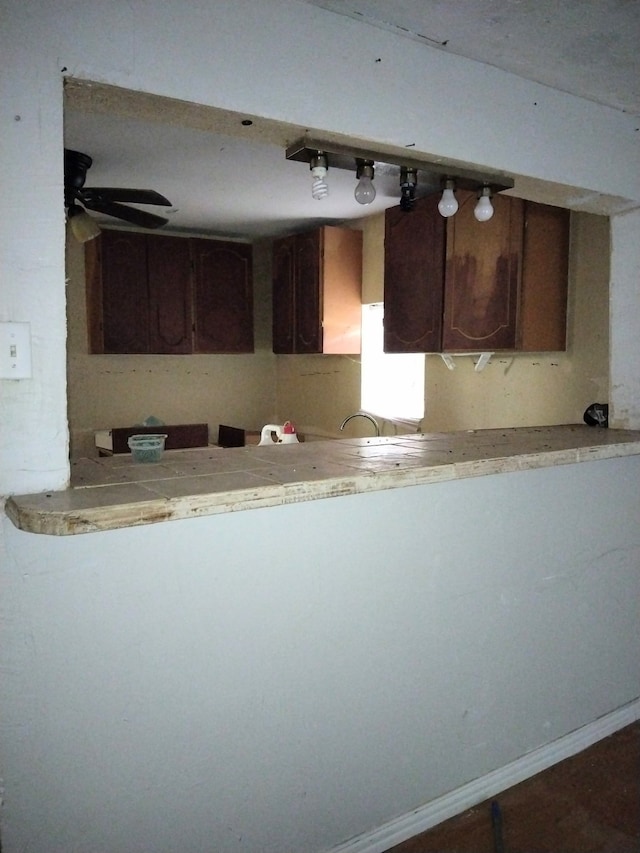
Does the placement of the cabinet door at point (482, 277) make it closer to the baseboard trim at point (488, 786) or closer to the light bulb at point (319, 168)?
the light bulb at point (319, 168)

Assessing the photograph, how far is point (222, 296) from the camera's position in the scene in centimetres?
420

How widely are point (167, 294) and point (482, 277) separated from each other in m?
2.24

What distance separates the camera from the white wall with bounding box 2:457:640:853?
1.19m

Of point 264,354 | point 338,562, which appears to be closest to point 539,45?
point 338,562

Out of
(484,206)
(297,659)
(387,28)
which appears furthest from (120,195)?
(297,659)

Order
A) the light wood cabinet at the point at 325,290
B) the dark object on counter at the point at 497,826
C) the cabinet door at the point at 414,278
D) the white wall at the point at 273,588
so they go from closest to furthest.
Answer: the white wall at the point at 273,588
the dark object on counter at the point at 497,826
the cabinet door at the point at 414,278
the light wood cabinet at the point at 325,290

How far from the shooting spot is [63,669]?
1182mm

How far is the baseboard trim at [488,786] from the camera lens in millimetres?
1609

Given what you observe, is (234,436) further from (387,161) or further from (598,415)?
A: (387,161)

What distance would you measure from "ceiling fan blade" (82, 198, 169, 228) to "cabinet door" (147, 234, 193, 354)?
115 centimetres

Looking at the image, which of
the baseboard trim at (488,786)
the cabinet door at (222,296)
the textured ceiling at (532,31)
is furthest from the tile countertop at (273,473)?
the cabinet door at (222,296)

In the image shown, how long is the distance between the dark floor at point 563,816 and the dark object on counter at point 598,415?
Answer: 112cm

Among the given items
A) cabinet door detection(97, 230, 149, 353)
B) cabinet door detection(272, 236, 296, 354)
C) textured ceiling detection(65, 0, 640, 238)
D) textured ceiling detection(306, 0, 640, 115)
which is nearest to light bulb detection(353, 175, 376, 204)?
textured ceiling detection(65, 0, 640, 238)

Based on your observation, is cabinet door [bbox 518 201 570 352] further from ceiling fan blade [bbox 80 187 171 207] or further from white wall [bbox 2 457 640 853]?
ceiling fan blade [bbox 80 187 171 207]
